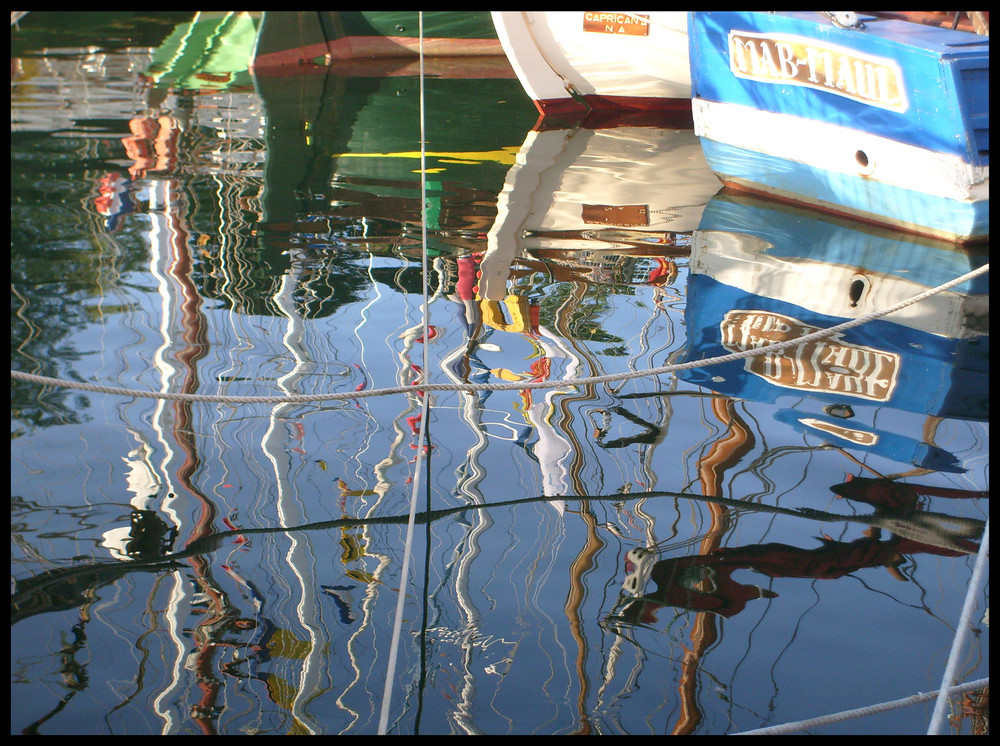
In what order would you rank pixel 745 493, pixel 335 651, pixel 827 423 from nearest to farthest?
pixel 335 651 → pixel 745 493 → pixel 827 423

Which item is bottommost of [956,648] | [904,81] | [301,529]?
[301,529]

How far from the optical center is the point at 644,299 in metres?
4.96

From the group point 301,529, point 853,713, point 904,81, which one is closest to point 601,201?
point 904,81

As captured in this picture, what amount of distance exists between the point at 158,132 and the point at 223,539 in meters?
6.40

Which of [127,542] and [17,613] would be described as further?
[127,542]

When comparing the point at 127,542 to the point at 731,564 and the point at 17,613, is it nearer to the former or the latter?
the point at 17,613

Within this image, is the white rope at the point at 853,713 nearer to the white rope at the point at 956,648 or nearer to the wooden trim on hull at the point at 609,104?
the white rope at the point at 956,648

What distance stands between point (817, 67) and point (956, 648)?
4.75 metres

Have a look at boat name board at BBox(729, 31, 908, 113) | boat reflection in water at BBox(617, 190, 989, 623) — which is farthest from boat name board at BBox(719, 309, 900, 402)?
boat name board at BBox(729, 31, 908, 113)

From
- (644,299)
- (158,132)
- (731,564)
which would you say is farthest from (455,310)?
(158,132)

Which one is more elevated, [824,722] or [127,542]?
[824,722]

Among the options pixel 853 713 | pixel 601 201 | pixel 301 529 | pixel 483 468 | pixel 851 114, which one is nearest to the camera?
pixel 853 713

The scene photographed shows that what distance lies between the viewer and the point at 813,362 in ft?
13.7

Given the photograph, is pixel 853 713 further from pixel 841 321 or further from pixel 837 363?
pixel 841 321
